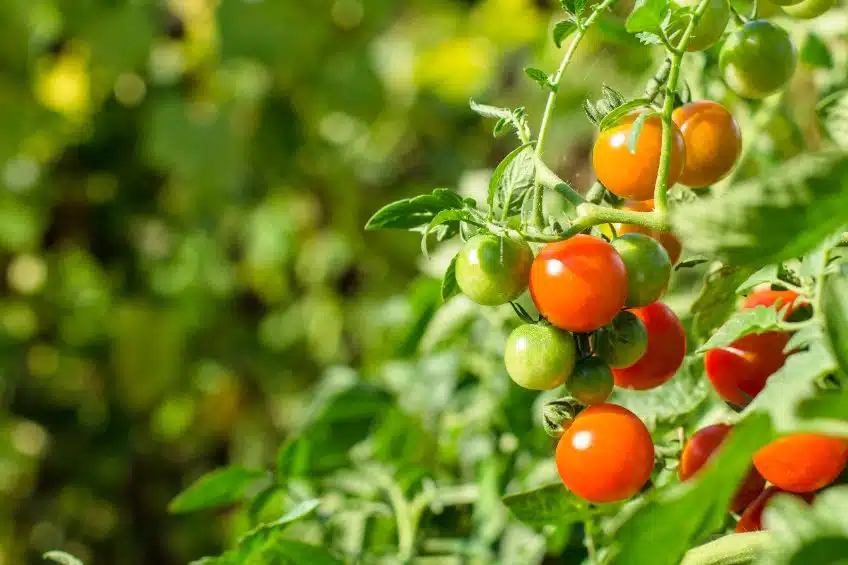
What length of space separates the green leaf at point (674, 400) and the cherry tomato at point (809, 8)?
0.17 meters

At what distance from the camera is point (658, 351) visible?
15.9 inches

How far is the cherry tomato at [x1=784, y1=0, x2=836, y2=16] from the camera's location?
433 millimetres

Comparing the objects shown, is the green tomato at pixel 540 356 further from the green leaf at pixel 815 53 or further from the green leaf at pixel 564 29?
the green leaf at pixel 815 53

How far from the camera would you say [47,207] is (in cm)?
180

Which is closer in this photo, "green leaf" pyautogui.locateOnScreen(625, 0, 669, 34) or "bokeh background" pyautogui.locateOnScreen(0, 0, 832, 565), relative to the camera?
"green leaf" pyautogui.locateOnScreen(625, 0, 669, 34)

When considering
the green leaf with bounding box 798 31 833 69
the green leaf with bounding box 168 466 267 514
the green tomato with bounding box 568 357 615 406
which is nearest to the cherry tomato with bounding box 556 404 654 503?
the green tomato with bounding box 568 357 615 406

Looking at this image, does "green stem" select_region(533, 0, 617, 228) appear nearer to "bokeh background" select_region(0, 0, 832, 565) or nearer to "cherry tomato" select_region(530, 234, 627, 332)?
"cherry tomato" select_region(530, 234, 627, 332)

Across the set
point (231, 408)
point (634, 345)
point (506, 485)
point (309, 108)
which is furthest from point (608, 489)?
point (231, 408)

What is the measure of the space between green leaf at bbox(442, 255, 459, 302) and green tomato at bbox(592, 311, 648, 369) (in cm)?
6

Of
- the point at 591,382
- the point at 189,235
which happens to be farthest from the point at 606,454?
the point at 189,235

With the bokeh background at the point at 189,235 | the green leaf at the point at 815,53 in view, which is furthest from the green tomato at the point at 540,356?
the bokeh background at the point at 189,235

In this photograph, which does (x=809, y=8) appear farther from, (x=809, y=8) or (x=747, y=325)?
(x=747, y=325)

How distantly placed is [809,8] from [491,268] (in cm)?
21

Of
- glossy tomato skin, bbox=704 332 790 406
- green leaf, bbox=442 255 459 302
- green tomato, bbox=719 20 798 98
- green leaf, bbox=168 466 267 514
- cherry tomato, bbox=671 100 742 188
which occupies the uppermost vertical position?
green tomato, bbox=719 20 798 98
